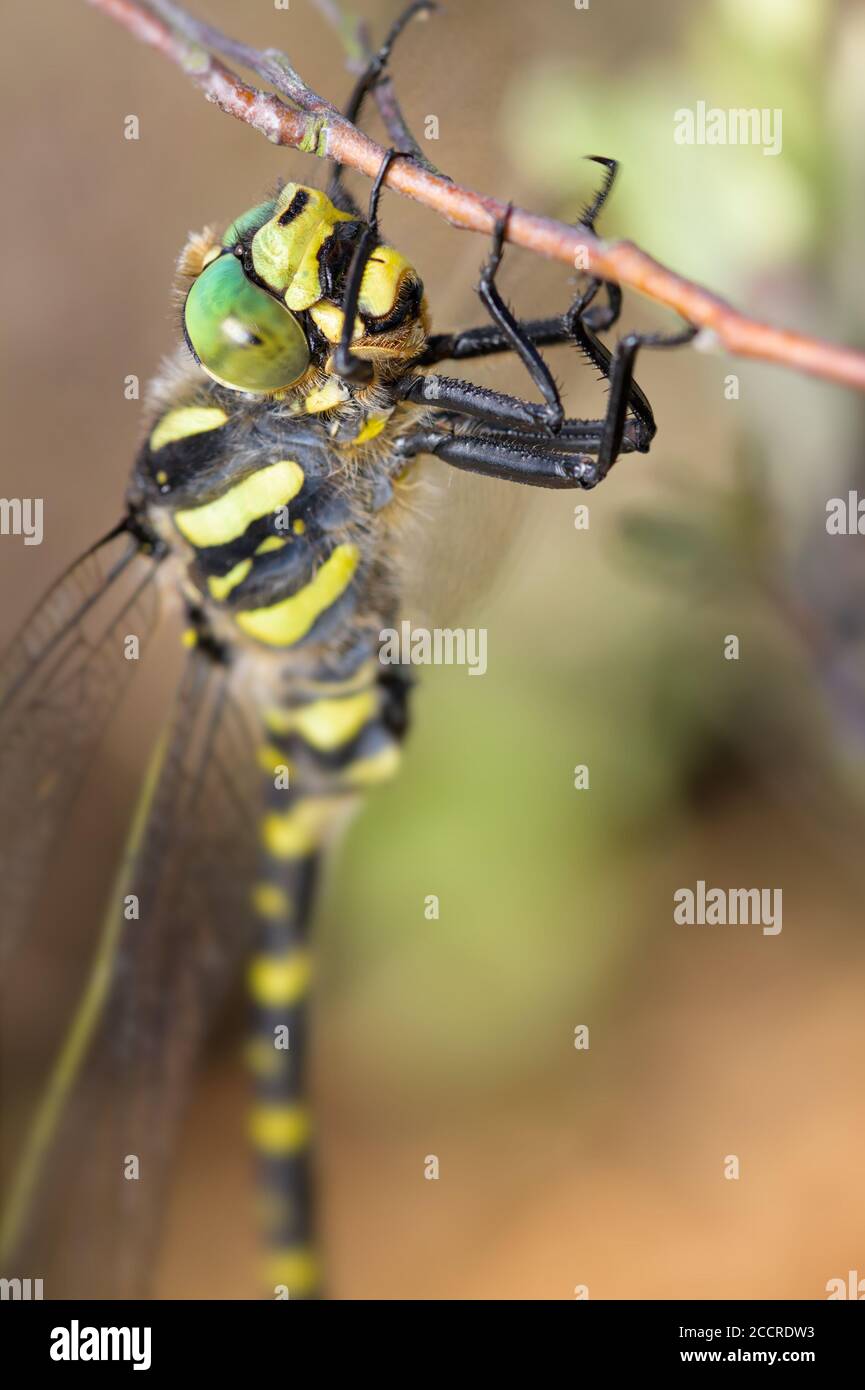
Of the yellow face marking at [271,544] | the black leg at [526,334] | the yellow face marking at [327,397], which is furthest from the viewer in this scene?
the yellow face marking at [271,544]

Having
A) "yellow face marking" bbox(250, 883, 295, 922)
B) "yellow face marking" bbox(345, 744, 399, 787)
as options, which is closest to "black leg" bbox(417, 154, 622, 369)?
"yellow face marking" bbox(345, 744, 399, 787)

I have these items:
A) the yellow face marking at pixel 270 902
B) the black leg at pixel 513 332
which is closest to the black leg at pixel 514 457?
the black leg at pixel 513 332

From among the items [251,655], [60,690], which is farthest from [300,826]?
[60,690]

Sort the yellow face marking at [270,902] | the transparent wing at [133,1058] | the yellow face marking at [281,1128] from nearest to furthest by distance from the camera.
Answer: the transparent wing at [133,1058], the yellow face marking at [270,902], the yellow face marking at [281,1128]

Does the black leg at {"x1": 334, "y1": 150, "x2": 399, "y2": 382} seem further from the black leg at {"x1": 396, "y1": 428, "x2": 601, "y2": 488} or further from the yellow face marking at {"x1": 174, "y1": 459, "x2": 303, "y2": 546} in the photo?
the yellow face marking at {"x1": 174, "y1": 459, "x2": 303, "y2": 546}

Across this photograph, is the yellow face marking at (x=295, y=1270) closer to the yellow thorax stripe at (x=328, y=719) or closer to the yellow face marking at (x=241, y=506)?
the yellow thorax stripe at (x=328, y=719)
